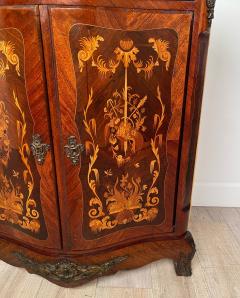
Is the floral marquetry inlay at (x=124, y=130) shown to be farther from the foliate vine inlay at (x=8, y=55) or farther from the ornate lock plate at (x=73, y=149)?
the foliate vine inlay at (x=8, y=55)

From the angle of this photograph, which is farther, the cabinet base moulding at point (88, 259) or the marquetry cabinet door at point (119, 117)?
the cabinet base moulding at point (88, 259)

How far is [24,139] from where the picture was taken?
95cm

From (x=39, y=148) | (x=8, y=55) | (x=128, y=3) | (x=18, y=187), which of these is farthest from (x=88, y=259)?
(x=128, y=3)

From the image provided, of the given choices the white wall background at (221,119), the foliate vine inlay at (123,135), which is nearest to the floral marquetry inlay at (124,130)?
the foliate vine inlay at (123,135)

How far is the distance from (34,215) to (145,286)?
569 mm

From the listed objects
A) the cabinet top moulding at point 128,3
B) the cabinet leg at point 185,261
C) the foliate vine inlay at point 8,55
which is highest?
the cabinet top moulding at point 128,3

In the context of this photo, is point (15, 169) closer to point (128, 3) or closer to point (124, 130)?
point (124, 130)

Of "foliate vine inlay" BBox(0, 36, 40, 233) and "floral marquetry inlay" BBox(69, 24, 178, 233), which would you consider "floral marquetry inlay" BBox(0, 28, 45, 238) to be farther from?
"floral marquetry inlay" BBox(69, 24, 178, 233)

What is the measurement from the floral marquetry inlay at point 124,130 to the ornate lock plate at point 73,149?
0.03m

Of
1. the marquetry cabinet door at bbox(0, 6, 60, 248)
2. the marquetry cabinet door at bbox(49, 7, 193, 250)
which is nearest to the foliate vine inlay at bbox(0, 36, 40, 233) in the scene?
the marquetry cabinet door at bbox(0, 6, 60, 248)

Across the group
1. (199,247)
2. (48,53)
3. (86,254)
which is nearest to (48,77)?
(48,53)

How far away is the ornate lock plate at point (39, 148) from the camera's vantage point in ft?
3.02

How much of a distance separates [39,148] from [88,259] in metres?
0.49

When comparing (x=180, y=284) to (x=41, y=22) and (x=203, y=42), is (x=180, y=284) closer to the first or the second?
(x=203, y=42)
